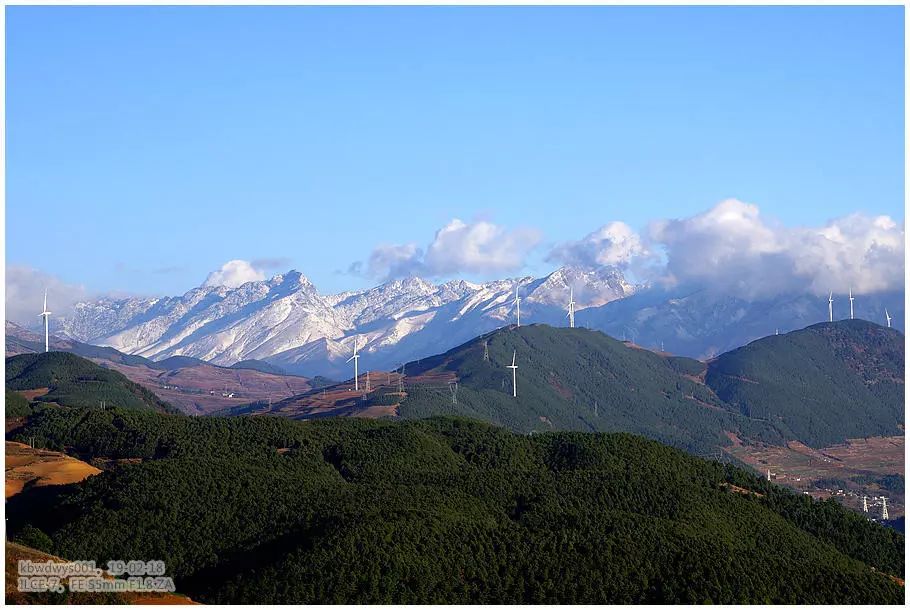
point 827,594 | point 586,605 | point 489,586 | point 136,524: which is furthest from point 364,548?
point 827,594

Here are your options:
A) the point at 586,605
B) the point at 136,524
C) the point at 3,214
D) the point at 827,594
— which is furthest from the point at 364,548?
the point at 3,214

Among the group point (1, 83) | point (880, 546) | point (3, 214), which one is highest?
point (1, 83)

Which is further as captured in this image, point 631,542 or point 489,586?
point 631,542

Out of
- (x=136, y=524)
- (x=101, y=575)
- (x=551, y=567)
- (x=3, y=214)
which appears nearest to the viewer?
(x=3, y=214)

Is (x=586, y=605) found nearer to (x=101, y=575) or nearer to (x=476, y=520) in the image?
(x=476, y=520)

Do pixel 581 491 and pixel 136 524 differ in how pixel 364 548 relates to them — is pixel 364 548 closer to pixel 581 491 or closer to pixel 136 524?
pixel 136 524

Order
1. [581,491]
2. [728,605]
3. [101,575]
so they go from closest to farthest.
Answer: [101,575]
[728,605]
[581,491]

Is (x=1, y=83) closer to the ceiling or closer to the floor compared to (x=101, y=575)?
closer to the ceiling
